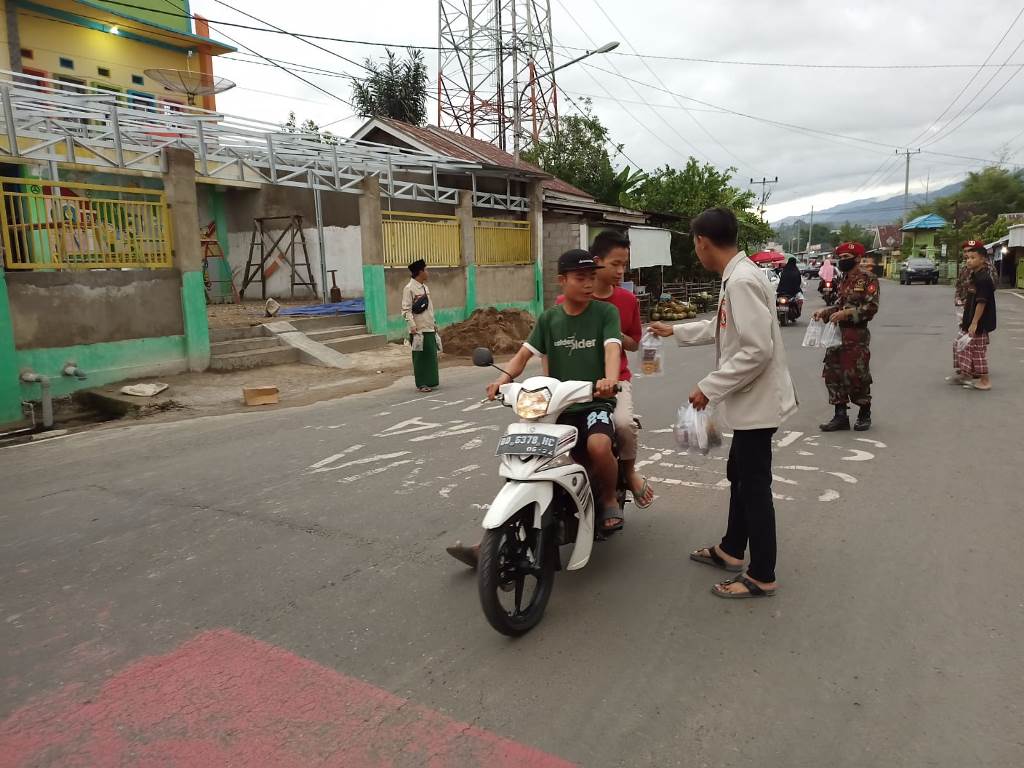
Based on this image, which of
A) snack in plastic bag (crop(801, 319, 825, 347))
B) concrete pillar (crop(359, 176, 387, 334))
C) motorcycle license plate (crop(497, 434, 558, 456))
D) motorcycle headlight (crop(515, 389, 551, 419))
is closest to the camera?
motorcycle license plate (crop(497, 434, 558, 456))

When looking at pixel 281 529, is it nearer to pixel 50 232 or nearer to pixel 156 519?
pixel 156 519

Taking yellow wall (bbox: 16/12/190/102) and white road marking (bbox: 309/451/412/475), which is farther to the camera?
yellow wall (bbox: 16/12/190/102)

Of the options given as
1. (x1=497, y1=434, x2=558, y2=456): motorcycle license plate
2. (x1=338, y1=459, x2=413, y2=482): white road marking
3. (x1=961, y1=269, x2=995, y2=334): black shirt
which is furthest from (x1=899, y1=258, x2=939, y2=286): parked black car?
(x1=497, y1=434, x2=558, y2=456): motorcycle license plate

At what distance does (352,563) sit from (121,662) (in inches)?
48.6

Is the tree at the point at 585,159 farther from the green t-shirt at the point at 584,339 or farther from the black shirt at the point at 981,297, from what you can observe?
the green t-shirt at the point at 584,339

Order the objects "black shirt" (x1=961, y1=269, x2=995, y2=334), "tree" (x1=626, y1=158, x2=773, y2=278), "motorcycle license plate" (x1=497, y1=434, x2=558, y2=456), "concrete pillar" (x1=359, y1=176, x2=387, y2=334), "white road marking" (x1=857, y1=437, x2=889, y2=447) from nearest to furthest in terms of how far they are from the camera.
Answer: "motorcycle license plate" (x1=497, y1=434, x2=558, y2=456)
"white road marking" (x1=857, y1=437, x2=889, y2=447)
"black shirt" (x1=961, y1=269, x2=995, y2=334)
"concrete pillar" (x1=359, y1=176, x2=387, y2=334)
"tree" (x1=626, y1=158, x2=773, y2=278)

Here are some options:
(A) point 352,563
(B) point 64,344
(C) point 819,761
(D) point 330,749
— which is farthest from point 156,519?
(B) point 64,344

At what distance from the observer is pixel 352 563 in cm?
396

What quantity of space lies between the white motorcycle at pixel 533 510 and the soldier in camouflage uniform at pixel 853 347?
169 inches

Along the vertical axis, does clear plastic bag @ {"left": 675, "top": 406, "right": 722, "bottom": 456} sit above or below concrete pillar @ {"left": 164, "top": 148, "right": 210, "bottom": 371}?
below

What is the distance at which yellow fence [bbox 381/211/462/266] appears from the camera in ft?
50.1

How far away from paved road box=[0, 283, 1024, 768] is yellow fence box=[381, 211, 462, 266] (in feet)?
32.6

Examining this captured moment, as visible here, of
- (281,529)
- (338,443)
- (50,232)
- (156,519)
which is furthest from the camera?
(50,232)

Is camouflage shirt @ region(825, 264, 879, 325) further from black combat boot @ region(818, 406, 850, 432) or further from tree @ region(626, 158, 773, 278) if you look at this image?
tree @ region(626, 158, 773, 278)
